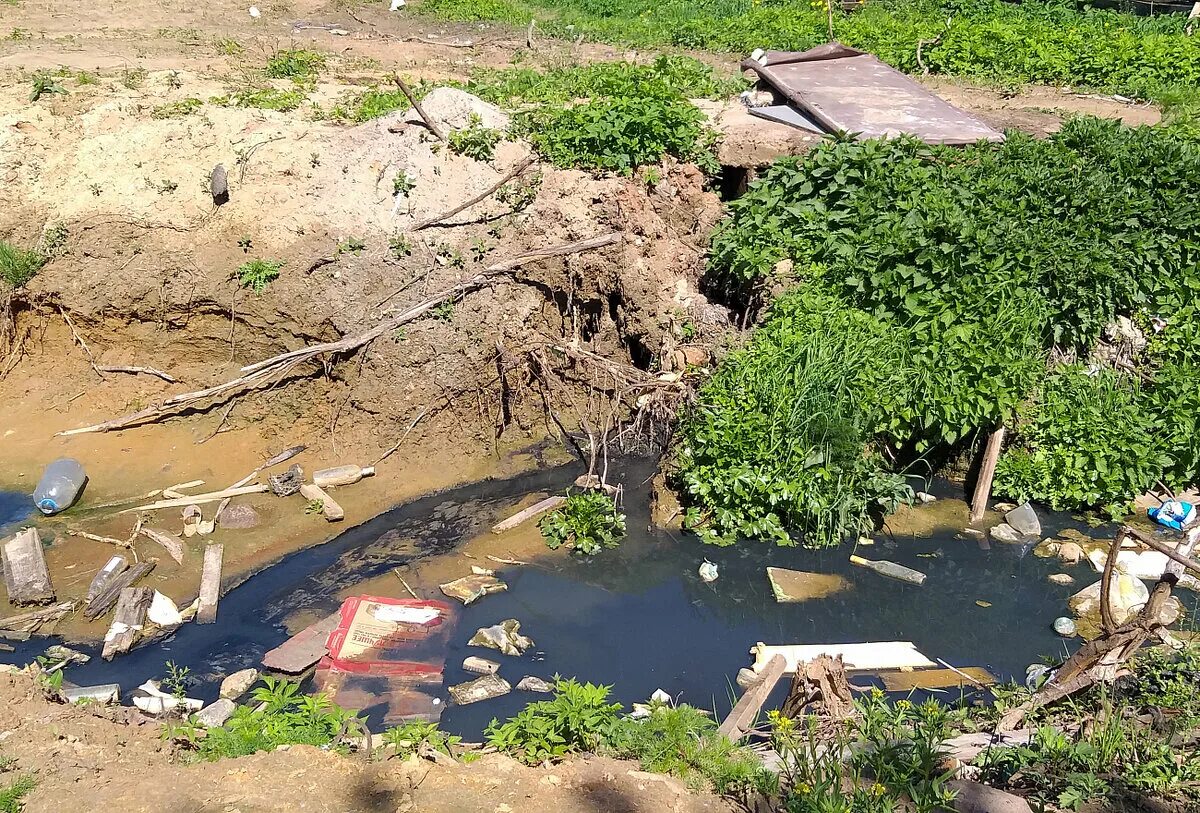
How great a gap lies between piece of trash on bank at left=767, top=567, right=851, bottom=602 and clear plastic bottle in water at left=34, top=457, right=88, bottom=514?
5.38 m

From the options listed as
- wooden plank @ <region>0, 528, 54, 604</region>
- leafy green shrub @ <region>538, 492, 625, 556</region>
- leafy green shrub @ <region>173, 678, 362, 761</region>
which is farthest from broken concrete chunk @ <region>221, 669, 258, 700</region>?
leafy green shrub @ <region>538, 492, 625, 556</region>

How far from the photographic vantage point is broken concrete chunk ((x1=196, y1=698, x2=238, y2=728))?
17.7 feet

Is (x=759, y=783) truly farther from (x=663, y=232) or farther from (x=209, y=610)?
(x=663, y=232)

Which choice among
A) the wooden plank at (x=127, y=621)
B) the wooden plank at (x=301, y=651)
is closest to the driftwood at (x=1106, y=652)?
the wooden plank at (x=301, y=651)

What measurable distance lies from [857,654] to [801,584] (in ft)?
2.60

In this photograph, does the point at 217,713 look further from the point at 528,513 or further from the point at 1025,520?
the point at 1025,520

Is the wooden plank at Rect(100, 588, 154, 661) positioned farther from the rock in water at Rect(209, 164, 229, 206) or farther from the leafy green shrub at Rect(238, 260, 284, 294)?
the rock in water at Rect(209, 164, 229, 206)

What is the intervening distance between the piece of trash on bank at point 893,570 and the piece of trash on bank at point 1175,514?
6.27 feet

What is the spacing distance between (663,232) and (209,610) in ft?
16.2

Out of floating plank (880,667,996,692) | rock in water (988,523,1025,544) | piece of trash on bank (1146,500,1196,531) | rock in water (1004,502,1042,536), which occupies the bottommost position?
floating plank (880,667,996,692)

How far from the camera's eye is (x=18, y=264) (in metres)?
8.23

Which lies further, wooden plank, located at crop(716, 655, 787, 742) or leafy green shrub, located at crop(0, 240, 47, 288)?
leafy green shrub, located at crop(0, 240, 47, 288)

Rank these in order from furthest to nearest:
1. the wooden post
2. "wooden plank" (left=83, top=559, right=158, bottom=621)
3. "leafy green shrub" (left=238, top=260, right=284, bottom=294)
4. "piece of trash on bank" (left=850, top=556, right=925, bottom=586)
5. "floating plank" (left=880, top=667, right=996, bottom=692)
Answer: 1. "leafy green shrub" (left=238, top=260, right=284, bottom=294)
2. the wooden post
3. "piece of trash on bank" (left=850, top=556, right=925, bottom=586)
4. "wooden plank" (left=83, top=559, right=158, bottom=621)
5. "floating plank" (left=880, top=667, right=996, bottom=692)

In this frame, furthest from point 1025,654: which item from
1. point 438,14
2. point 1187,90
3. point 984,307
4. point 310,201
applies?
point 438,14
